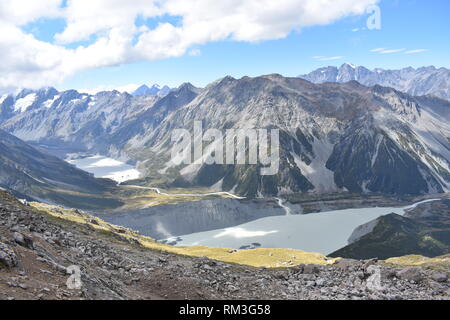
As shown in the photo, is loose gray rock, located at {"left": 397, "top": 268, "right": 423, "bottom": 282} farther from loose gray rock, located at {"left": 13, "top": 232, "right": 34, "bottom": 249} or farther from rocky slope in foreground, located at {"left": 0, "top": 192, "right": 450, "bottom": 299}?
loose gray rock, located at {"left": 13, "top": 232, "right": 34, "bottom": 249}

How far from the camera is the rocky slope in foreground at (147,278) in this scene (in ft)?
79.5

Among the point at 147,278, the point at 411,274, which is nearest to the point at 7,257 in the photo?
the point at 147,278

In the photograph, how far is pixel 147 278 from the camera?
3419 centimetres

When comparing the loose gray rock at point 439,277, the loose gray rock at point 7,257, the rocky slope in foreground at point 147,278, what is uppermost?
the loose gray rock at point 7,257

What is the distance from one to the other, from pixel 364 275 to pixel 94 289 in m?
36.1

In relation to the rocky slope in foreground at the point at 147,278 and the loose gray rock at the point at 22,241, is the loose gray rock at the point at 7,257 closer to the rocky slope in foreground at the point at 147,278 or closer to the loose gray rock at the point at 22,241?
the rocky slope in foreground at the point at 147,278

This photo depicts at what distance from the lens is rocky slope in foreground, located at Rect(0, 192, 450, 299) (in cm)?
2422

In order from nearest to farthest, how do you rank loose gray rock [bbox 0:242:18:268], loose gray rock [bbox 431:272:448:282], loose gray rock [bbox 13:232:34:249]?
loose gray rock [bbox 0:242:18:268] < loose gray rock [bbox 13:232:34:249] < loose gray rock [bbox 431:272:448:282]

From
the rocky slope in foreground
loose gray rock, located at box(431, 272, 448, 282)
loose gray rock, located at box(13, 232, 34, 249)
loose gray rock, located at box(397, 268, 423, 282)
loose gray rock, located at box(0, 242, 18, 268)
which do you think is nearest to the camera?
loose gray rock, located at box(0, 242, 18, 268)

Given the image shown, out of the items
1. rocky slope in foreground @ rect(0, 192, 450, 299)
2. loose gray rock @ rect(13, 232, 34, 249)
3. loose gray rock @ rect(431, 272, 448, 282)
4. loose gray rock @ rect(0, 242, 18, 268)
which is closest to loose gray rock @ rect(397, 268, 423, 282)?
rocky slope in foreground @ rect(0, 192, 450, 299)

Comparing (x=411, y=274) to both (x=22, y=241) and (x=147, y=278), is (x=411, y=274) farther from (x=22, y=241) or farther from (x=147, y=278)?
(x=22, y=241)

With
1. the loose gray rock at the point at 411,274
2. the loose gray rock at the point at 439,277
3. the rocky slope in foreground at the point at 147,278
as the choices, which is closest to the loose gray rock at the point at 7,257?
the rocky slope in foreground at the point at 147,278
